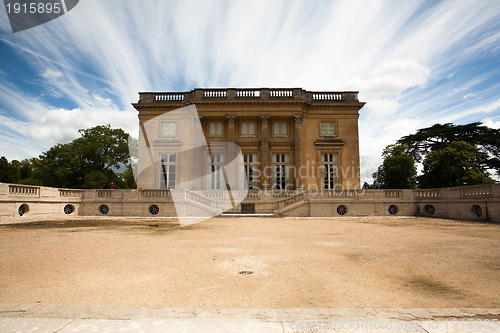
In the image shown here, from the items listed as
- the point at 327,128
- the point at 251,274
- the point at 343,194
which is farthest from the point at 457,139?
the point at 251,274

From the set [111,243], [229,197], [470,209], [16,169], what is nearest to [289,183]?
[229,197]

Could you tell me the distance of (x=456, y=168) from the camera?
2670 cm

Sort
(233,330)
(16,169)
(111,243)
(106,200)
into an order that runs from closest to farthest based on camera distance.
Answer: (233,330), (111,243), (106,200), (16,169)

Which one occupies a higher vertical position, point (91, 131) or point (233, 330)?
point (91, 131)

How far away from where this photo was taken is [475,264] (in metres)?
6.17

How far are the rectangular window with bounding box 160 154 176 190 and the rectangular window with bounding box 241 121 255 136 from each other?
8.11 m

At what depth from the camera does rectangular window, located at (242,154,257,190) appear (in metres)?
29.4

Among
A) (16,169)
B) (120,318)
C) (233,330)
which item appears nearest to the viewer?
(233,330)

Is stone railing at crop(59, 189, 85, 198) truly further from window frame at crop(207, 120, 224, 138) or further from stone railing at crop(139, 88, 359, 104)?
window frame at crop(207, 120, 224, 138)

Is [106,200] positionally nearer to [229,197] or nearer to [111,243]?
[229,197]

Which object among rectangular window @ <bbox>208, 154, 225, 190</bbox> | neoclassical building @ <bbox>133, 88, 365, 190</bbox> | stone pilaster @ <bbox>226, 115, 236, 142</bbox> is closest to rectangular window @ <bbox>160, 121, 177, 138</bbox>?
neoclassical building @ <bbox>133, 88, 365, 190</bbox>

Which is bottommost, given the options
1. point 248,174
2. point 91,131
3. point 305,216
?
point 305,216

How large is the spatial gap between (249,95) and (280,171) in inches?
355

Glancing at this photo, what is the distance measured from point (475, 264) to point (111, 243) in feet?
32.0
